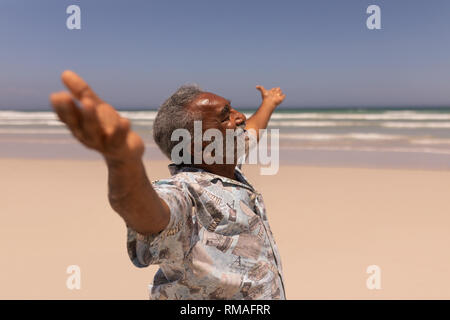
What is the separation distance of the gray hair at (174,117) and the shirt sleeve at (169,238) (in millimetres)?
294

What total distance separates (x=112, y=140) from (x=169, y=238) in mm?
533

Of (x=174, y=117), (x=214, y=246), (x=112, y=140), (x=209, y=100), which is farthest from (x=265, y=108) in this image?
(x=112, y=140)

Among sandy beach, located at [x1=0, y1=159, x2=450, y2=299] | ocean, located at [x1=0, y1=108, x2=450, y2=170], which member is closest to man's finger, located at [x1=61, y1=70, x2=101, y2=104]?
sandy beach, located at [x1=0, y1=159, x2=450, y2=299]

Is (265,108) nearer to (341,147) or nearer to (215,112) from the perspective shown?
(215,112)

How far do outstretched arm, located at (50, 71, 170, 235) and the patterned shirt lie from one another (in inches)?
11.5

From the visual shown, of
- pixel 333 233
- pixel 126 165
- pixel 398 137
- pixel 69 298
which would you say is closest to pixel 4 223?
pixel 69 298

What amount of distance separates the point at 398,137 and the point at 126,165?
14065mm

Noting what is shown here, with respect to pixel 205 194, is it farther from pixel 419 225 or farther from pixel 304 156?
pixel 304 156

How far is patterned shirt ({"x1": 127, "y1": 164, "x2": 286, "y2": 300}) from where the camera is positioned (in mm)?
1509

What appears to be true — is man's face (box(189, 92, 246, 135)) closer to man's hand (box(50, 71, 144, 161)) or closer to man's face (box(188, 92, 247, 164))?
man's face (box(188, 92, 247, 164))

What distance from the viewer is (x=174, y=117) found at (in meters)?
1.73

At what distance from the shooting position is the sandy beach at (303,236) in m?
4.11

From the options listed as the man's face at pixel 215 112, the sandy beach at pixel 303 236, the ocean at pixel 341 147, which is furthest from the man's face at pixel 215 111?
the ocean at pixel 341 147

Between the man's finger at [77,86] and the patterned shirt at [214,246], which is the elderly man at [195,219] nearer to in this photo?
the patterned shirt at [214,246]
